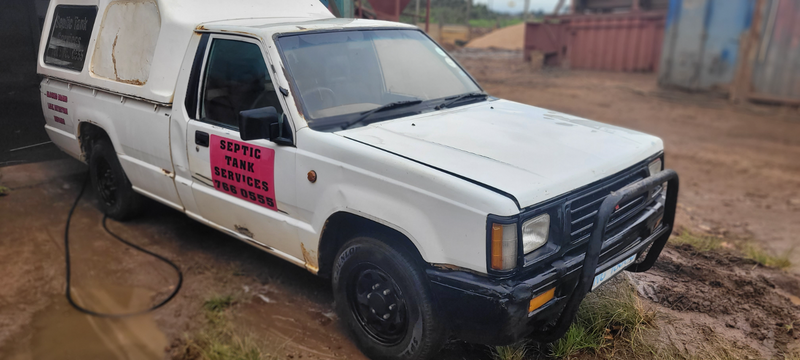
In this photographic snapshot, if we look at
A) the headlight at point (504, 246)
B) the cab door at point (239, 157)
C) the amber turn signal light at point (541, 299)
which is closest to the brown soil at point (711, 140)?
the amber turn signal light at point (541, 299)

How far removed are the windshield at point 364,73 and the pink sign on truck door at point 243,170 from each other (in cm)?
41

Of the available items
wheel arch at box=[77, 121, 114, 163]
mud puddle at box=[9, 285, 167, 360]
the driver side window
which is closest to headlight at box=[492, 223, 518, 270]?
the driver side window

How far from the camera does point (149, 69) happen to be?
405cm

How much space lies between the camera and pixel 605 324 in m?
3.20

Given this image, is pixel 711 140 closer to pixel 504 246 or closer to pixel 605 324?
pixel 605 324

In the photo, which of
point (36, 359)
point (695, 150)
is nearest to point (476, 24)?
point (695, 150)

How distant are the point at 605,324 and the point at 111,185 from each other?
4.16 metres

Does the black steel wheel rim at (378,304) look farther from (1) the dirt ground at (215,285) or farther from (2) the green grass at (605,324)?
(2) the green grass at (605,324)

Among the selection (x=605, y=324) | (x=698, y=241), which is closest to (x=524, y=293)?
(x=605, y=324)

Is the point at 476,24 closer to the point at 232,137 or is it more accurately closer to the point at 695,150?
the point at 695,150

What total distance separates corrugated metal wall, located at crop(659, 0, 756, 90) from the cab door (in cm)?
1053

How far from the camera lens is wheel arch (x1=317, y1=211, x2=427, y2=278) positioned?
281 cm

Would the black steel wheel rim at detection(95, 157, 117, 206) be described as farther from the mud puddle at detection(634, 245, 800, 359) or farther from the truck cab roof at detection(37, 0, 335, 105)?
the mud puddle at detection(634, 245, 800, 359)

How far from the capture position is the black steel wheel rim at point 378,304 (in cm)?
290
